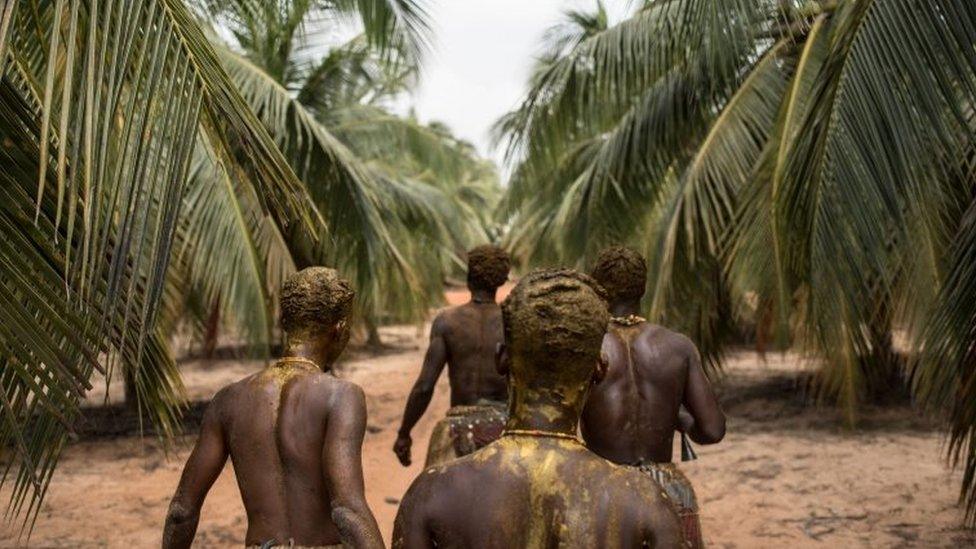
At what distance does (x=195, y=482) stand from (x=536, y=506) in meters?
1.33

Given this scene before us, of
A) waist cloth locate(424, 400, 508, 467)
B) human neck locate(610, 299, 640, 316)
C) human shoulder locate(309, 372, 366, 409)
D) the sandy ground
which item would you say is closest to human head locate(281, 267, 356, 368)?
human shoulder locate(309, 372, 366, 409)

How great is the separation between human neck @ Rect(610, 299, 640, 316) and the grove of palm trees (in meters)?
1.04

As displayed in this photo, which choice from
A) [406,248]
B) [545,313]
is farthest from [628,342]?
[406,248]

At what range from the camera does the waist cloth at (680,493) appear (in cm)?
389

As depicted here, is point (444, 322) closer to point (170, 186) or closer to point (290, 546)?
point (290, 546)

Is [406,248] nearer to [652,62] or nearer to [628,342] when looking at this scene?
[652,62]

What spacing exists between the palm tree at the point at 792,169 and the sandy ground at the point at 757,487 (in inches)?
19.5

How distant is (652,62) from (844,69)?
205 inches

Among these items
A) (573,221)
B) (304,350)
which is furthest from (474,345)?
(573,221)

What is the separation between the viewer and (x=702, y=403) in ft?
13.0

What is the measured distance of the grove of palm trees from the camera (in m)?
2.59

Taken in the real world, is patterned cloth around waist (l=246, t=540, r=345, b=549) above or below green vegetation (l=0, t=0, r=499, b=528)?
below

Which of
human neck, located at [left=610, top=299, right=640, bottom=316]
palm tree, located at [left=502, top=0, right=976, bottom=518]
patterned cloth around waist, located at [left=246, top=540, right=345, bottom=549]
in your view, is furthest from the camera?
palm tree, located at [left=502, top=0, right=976, bottom=518]

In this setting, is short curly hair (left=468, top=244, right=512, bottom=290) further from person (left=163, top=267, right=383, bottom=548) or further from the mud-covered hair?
the mud-covered hair
